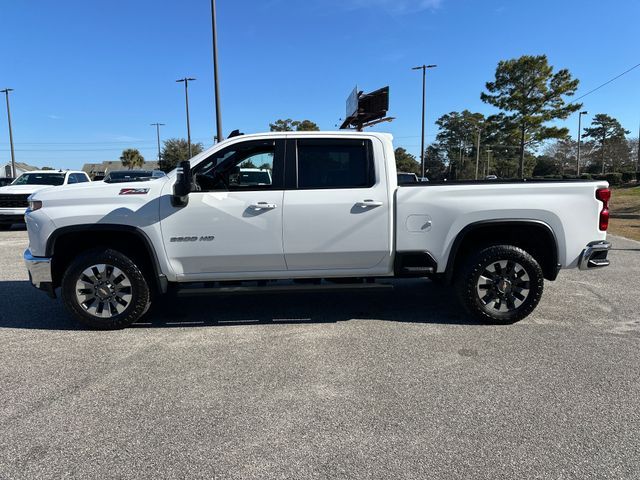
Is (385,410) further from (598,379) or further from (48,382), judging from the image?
(48,382)

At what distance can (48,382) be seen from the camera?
3.71 metres

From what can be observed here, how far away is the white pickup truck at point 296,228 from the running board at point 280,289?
0.06 ft

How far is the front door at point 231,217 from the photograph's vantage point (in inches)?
186

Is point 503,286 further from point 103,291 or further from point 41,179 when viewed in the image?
point 41,179

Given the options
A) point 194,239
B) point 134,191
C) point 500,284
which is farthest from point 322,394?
point 134,191

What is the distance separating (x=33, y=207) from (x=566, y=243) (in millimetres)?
5505

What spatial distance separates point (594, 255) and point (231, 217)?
382 cm

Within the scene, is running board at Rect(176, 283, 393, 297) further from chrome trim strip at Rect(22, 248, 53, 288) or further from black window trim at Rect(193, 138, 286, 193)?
chrome trim strip at Rect(22, 248, 53, 288)

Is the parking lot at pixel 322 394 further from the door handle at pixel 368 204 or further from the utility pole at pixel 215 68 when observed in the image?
the utility pole at pixel 215 68

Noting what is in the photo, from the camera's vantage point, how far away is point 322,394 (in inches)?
137

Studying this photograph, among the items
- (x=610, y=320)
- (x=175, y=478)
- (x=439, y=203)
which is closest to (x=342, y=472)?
(x=175, y=478)

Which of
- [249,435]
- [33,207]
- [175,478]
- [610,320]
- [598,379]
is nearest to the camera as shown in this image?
[175,478]

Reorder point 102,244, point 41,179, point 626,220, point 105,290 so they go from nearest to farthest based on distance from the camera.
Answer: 1. point 105,290
2. point 102,244
3. point 41,179
4. point 626,220

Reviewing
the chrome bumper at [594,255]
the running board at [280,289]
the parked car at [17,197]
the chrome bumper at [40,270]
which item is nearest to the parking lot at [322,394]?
the running board at [280,289]
